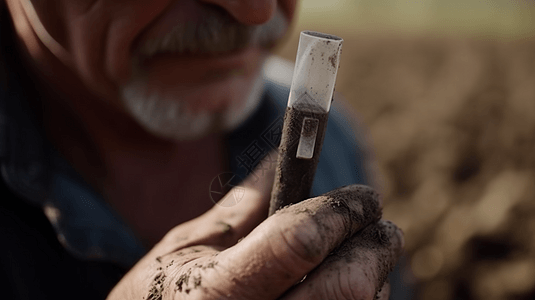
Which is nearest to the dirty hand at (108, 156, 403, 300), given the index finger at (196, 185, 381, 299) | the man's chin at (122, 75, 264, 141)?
the index finger at (196, 185, 381, 299)

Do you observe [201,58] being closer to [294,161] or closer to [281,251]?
[294,161]

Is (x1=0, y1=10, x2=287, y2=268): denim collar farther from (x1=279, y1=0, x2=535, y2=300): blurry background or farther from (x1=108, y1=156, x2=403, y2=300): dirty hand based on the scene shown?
(x1=279, y1=0, x2=535, y2=300): blurry background

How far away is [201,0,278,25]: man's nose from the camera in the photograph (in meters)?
1.26

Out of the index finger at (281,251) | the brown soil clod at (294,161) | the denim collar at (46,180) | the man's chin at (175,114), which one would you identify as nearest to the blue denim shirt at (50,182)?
the denim collar at (46,180)

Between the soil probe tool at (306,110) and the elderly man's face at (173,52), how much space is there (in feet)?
1.94

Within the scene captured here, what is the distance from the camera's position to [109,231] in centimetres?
156

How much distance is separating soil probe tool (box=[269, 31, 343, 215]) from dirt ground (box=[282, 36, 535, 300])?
2.67 metres

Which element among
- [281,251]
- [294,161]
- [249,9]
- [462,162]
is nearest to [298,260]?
[281,251]

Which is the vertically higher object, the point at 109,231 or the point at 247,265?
the point at 247,265

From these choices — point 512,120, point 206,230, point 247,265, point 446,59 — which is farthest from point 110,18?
point 446,59

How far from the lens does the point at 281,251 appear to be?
71 centimetres

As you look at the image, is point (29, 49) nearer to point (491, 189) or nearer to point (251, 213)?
point (251, 213)

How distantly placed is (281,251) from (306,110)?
27cm

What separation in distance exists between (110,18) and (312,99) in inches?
34.5
